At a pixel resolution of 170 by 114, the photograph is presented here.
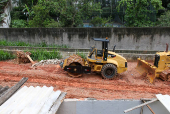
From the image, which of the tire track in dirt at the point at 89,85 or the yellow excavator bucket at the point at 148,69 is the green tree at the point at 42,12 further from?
the yellow excavator bucket at the point at 148,69

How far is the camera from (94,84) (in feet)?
22.4

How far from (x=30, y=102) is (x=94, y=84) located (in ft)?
14.0

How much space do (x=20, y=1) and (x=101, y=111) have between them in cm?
1956

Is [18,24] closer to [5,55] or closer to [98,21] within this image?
[5,55]

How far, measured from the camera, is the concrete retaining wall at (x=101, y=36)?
11547mm

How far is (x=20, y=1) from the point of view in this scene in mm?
18766

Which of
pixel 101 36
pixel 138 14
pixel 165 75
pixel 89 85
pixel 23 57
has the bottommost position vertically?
pixel 89 85

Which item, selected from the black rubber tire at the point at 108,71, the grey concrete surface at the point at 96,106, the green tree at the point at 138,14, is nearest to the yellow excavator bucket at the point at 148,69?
the black rubber tire at the point at 108,71

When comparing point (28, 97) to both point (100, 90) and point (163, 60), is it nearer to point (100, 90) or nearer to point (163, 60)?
point (100, 90)

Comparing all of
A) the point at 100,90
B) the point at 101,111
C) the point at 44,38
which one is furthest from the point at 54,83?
the point at 44,38

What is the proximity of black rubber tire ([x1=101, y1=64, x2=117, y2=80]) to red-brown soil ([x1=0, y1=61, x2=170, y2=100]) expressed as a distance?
250 millimetres

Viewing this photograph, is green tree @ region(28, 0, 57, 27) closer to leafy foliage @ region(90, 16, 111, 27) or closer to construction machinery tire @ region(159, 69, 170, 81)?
leafy foliage @ region(90, 16, 111, 27)

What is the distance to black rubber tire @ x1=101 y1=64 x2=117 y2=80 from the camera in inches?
281

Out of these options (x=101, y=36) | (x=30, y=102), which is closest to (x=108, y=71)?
(x=30, y=102)
